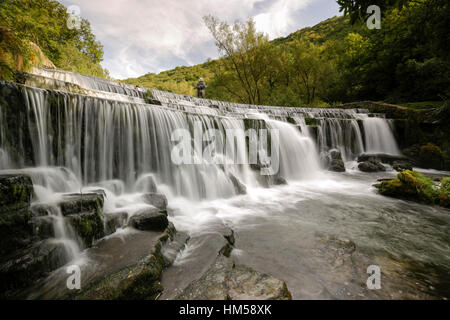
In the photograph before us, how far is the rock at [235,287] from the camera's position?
64.6 inches

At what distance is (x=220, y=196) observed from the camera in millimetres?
5320

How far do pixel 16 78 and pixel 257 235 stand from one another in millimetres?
6127

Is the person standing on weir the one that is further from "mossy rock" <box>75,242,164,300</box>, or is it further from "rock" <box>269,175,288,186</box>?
"mossy rock" <box>75,242,164,300</box>

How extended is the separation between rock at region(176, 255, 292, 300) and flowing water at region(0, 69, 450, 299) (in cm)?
41

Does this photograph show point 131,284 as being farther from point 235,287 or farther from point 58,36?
point 58,36

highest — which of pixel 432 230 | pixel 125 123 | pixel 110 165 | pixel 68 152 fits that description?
pixel 125 123

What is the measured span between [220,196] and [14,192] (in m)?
4.02

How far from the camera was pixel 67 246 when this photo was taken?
7.24 feet

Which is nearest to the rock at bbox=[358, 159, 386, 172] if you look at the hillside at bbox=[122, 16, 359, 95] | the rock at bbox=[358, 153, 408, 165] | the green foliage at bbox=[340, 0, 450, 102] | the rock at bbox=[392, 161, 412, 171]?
the rock at bbox=[392, 161, 412, 171]

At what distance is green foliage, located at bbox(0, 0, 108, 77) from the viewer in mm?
10440

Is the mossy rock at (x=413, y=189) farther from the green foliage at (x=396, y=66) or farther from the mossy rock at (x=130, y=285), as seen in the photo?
the green foliage at (x=396, y=66)
